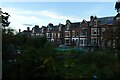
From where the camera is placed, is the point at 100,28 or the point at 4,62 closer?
the point at 4,62

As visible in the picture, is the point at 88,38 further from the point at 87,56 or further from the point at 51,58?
the point at 51,58

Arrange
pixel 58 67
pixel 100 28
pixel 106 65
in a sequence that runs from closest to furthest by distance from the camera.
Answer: pixel 58 67 → pixel 106 65 → pixel 100 28

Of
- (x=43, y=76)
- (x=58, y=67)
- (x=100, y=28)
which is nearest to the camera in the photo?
(x=43, y=76)

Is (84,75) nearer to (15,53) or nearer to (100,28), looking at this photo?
(15,53)

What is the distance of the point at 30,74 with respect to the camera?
38.6 feet

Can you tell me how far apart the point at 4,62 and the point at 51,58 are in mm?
2154

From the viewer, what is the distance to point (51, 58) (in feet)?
40.8

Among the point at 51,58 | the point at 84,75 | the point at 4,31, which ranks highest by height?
the point at 4,31

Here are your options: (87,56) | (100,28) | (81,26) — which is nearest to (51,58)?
(87,56)

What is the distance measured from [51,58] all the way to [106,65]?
11.6ft

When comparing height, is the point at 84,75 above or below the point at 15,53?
below

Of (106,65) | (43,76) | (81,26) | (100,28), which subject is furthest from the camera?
(81,26)

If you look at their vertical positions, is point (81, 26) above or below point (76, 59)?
above

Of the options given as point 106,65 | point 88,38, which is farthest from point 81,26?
point 106,65
